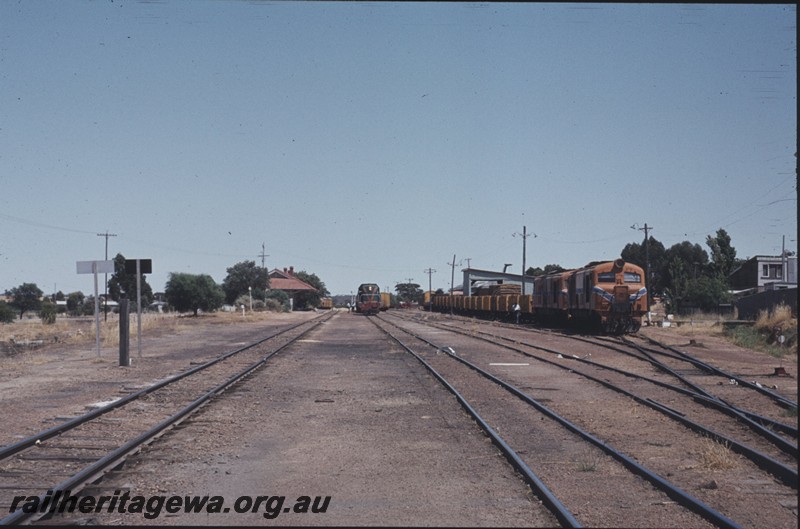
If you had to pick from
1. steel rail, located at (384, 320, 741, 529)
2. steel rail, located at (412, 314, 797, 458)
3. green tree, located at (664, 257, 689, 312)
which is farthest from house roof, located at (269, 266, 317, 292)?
steel rail, located at (384, 320, 741, 529)

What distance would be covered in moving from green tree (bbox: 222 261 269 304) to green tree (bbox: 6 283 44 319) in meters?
33.7

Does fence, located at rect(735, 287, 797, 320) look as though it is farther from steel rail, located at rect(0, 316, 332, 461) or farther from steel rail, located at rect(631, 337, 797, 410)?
steel rail, located at rect(0, 316, 332, 461)

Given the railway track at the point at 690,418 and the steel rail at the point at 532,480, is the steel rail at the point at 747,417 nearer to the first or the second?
the railway track at the point at 690,418

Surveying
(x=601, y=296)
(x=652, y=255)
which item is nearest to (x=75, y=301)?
(x=652, y=255)

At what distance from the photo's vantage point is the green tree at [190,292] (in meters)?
71.6

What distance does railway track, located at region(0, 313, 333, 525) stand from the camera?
6.76m

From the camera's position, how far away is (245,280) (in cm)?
9988

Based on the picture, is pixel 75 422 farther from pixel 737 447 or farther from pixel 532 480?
pixel 737 447

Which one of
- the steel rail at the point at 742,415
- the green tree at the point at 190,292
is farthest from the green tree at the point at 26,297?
the steel rail at the point at 742,415

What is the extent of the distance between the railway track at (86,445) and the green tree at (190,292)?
5813cm

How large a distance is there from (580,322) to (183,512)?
32.6 m

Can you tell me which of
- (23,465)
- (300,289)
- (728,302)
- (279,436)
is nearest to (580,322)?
(279,436)

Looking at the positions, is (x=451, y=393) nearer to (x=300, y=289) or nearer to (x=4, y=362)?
(x=4, y=362)

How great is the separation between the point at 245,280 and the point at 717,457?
311 ft
